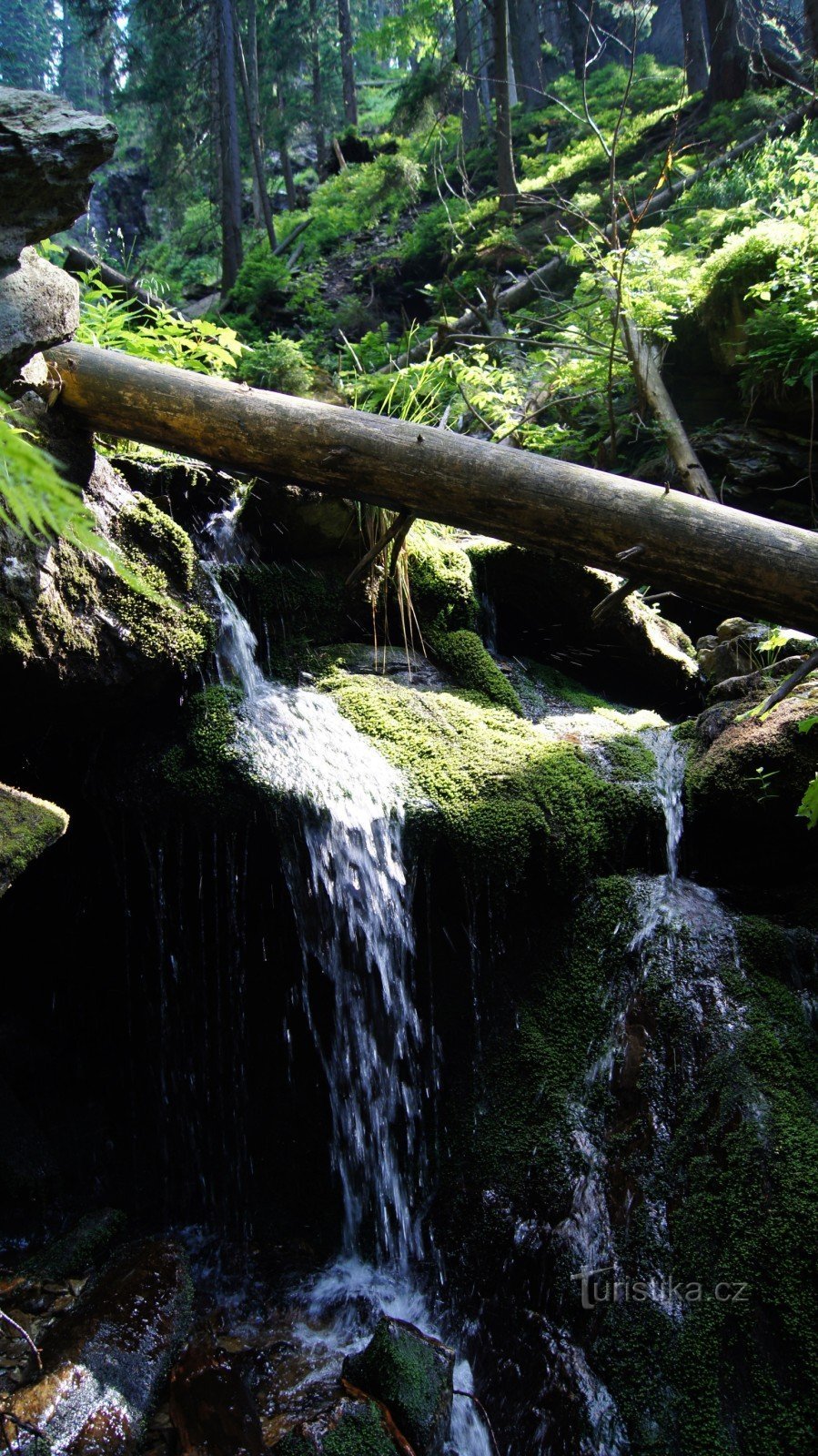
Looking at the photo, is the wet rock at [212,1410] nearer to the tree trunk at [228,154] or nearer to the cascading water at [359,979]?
the cascading water at [359,979]

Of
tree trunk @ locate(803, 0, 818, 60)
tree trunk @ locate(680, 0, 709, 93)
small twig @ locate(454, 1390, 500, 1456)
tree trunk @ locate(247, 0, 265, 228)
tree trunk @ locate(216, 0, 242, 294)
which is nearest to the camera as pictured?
small twig @ locate(454, 1390, 500, 1456)

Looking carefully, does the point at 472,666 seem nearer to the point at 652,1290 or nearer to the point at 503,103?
the point at 652,1290

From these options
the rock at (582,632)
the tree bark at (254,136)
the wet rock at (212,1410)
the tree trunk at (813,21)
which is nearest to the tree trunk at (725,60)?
the tree trunk at (813,21)

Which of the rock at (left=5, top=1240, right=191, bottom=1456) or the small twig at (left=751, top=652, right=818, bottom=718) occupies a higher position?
the small twig at (left=751, top=652, right=818, bottom=718)

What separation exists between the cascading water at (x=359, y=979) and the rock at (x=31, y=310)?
1.84 m

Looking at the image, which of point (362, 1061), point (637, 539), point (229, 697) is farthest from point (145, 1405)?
point (637, 539)

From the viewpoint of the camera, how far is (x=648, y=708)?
233 inches

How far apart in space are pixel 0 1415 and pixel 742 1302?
2.57 m

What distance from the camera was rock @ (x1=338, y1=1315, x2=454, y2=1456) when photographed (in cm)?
291

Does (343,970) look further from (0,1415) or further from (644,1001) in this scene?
(0,1415)

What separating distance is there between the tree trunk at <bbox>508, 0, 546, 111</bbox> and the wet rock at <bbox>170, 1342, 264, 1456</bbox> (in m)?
22.4

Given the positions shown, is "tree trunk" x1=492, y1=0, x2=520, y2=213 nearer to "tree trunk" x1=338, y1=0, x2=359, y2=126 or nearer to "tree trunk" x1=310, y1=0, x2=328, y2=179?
"tree trunk" x1=338, y1=0, x2=359, y2=126

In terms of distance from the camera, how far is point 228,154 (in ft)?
46.5

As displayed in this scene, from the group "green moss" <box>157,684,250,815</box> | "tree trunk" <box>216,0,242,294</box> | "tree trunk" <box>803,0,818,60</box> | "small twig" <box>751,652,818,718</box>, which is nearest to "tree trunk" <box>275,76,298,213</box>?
"tree trunk" <box>216,0,242,294</box>
